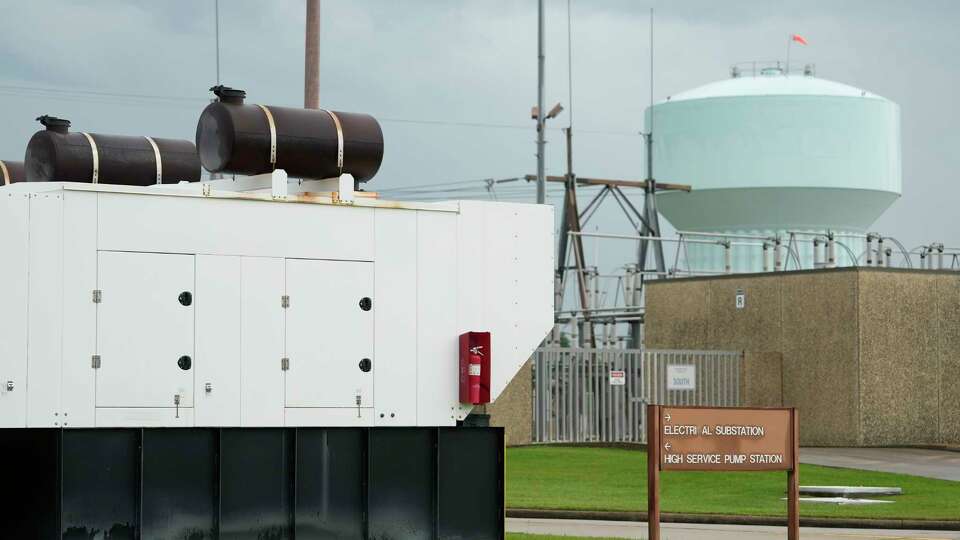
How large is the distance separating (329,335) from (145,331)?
5.16ft

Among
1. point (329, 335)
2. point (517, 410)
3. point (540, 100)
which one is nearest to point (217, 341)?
point (329, 335)

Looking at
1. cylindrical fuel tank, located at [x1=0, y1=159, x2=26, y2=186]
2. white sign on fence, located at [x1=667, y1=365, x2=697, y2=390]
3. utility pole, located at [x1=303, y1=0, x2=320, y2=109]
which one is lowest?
white sign on fence, located at [x1=667, y1=365, x2=697, y2=390]

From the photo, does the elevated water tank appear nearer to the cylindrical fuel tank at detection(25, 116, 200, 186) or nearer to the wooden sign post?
the wooden sign post

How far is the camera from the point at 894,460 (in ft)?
96.9

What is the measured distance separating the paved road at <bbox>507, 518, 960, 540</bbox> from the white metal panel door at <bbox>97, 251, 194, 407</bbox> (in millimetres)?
5701

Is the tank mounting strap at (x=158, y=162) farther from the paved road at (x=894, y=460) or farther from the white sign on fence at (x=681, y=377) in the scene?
the white sign on fence at (x=681, y=377)

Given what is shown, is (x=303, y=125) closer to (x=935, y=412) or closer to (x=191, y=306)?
(x=191, y=306)

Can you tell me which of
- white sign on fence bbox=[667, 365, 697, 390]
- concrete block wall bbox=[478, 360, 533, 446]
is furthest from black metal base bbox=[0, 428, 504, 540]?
white sign on fence bbox=[667, 365, 697, 390]

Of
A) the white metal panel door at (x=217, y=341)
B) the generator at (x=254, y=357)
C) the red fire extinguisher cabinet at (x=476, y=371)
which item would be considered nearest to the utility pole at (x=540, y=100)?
the generator at (x=254, y=357)

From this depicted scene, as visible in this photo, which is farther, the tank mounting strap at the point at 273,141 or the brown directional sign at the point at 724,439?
the brown directional sign at the point at 724,439

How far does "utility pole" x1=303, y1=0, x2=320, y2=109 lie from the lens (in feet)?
82.2

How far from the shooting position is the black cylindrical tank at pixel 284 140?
553 inches

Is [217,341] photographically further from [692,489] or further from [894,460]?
[894,460]

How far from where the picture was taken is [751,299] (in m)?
35.9
